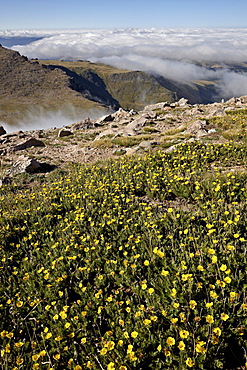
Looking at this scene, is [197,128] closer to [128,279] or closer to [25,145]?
[25,145]

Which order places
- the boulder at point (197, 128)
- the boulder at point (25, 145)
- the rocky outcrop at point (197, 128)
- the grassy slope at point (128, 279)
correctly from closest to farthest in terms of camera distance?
the grassy slope at point (128, 279) → the rocky outcrop at point (197, 128) → the boulder at point (197, 128) → the boulder at point (25, 145)

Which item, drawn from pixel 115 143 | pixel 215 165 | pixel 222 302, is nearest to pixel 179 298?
pixel 222 302

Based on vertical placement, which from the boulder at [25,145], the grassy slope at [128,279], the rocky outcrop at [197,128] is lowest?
the boulder at [25,145]

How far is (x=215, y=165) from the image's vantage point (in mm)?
10633

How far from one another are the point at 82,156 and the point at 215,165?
10.1 m

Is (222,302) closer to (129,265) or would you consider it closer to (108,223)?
(129,265)

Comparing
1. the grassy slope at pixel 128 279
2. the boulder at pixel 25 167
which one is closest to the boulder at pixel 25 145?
the boulder at pixel 25 167

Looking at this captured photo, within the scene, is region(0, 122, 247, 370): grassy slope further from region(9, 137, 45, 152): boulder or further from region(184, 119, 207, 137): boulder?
region(9, 137, 45, 152): boulder

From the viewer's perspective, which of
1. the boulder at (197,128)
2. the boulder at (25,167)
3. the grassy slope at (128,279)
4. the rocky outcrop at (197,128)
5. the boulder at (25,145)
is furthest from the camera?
the boulder at (25,145)

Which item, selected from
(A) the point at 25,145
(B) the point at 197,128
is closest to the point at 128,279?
(B) the point at 197,128

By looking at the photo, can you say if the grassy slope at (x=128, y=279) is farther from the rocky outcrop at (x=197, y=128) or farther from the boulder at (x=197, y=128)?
the boulder at (x=197, y=128)

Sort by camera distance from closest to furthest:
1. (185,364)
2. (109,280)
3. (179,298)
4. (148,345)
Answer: (185,364)
(148,345)
(179,298)
(109,280)

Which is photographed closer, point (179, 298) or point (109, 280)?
point (179, 298)

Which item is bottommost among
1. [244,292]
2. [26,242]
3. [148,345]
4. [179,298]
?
[26,242]
